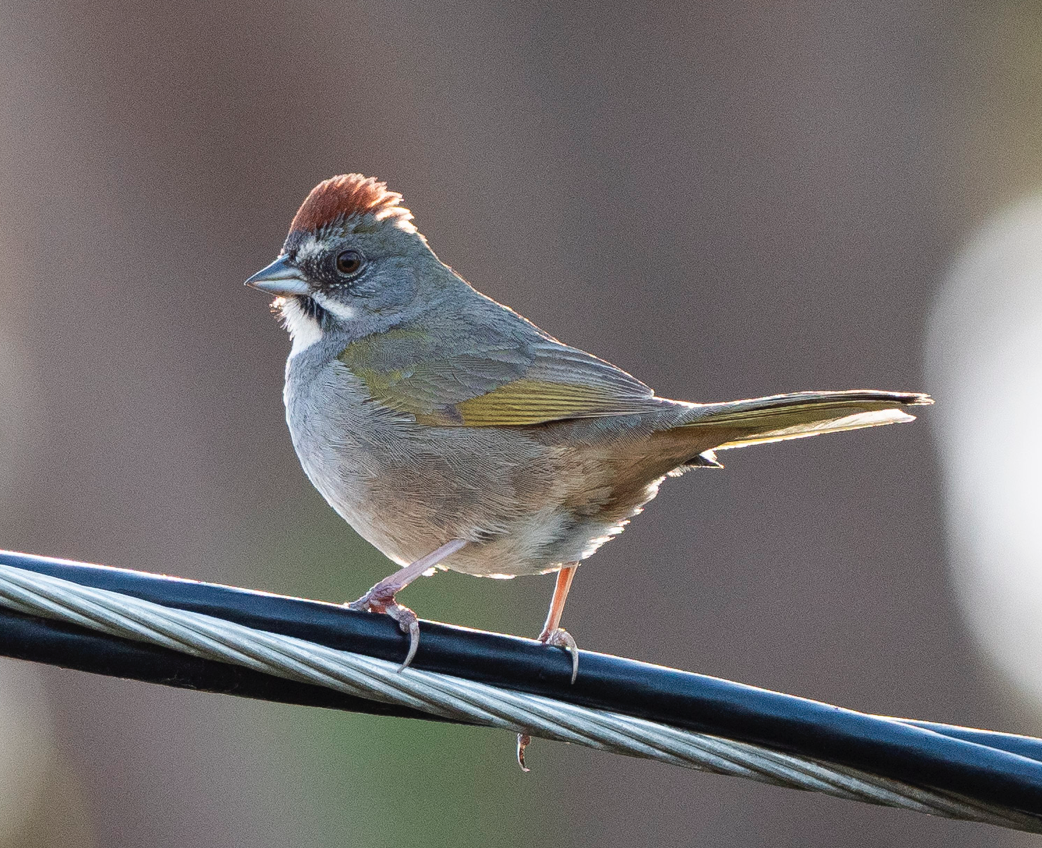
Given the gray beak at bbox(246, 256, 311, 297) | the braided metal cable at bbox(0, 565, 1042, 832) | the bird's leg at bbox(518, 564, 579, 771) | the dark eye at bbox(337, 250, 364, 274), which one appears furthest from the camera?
the dark eye at bbox(337, 250, 364, 274)

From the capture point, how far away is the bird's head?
5203mm

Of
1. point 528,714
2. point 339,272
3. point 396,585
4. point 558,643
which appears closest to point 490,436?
point 396,585

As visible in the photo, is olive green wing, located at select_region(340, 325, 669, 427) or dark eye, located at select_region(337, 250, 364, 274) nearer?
olive green wing, located at select_region(340, 325, 669, 427)

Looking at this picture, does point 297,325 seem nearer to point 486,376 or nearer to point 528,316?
point 486,376

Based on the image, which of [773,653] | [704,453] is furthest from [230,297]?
[704,453]

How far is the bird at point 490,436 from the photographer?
13.5 ft

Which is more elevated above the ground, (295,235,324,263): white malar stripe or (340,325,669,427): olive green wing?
(295,235,324,263): white malar stripe

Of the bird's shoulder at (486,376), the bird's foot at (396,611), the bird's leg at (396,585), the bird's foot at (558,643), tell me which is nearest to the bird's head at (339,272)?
the bird's shoulder at (486,376)

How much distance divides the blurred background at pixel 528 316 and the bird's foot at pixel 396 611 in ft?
13.6

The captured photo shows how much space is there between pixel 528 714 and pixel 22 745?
24.4 feet

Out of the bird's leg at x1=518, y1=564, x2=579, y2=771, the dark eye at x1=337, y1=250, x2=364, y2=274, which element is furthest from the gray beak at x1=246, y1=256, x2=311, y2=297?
the bird's leg at x1=518, y1=564, x2=579, y2=771

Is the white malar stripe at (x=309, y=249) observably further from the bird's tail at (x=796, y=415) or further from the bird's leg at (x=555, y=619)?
the bird's tail at (x=796, y=415)

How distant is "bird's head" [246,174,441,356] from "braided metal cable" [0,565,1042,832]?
279 centimetres

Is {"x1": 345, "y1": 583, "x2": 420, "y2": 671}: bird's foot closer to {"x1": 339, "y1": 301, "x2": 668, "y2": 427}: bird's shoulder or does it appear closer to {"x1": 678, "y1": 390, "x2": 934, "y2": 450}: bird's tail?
{"x1": 339, "y1": 301, "x2": 668, "y2": 427}: bird's shoulder
